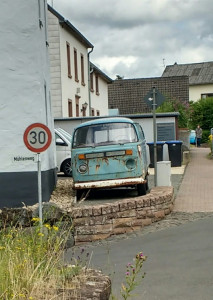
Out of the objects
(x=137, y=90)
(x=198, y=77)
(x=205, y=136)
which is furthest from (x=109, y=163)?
(x=198, y=77)

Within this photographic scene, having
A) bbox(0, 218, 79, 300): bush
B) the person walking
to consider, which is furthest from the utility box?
the person walking

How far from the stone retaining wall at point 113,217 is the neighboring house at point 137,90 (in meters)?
49.8

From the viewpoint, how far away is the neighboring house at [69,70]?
A: 32.8 metres

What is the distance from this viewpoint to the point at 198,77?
91.5 meters

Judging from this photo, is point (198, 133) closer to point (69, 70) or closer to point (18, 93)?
point (69, 70)

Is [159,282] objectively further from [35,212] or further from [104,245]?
[35,212]

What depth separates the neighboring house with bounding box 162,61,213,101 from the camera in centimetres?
8981

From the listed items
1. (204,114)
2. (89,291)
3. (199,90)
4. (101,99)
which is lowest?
(89,291)

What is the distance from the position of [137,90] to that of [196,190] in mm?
45545

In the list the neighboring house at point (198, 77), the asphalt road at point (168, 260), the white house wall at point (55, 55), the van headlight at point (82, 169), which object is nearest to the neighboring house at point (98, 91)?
the white house wall at point (55, 55)

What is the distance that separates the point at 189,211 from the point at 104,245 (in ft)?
12.1

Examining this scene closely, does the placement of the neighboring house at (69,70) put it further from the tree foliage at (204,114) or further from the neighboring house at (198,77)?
the neighboring house at (198,77)

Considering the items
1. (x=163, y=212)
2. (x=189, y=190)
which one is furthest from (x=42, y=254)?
(x=189, y=190)

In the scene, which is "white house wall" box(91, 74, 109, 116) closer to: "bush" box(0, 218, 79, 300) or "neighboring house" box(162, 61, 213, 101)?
"bush" box(0, 218, 79, 300)
